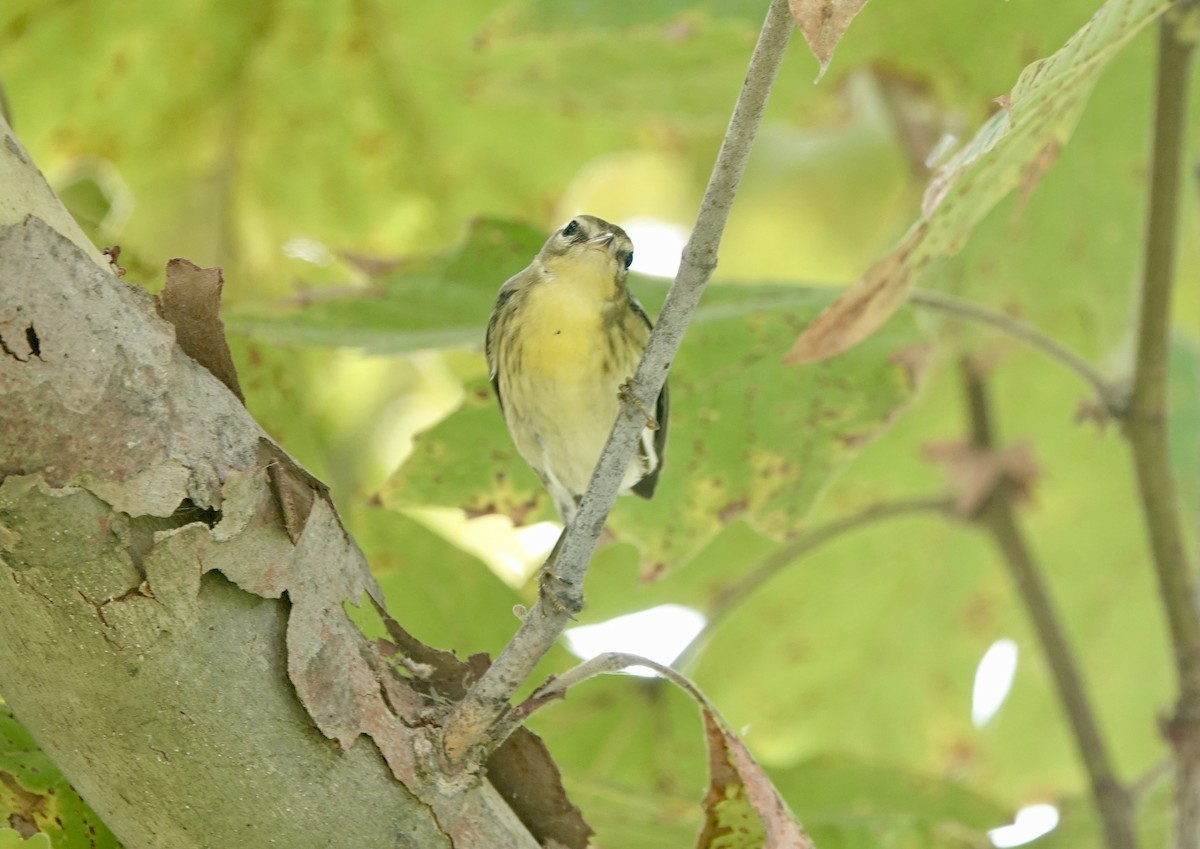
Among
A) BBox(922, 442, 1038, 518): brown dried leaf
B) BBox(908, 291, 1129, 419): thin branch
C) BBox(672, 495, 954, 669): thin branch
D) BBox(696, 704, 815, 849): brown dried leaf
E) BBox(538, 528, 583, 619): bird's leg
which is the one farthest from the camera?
BBox(922, 442, 1038, 518): brown dried leaf

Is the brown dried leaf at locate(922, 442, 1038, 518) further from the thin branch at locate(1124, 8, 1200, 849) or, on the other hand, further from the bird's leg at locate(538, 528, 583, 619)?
the bird's leg at locate(538, 528, 583, 619)

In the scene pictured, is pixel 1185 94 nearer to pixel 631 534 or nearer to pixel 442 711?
pixel 631 534

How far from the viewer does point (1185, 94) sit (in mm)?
2316

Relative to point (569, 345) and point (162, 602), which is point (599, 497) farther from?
point (569, 345)

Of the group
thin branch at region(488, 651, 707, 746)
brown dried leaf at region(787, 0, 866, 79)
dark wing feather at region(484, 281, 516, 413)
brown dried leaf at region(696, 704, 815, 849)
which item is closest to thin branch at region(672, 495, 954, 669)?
dark wing feather at region(484, 281, 516, 413)

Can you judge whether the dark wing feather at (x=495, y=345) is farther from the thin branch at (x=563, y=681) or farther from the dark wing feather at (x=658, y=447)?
the thin branch at (x=563, y=681)

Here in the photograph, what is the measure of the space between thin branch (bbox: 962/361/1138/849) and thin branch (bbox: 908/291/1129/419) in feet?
2.40

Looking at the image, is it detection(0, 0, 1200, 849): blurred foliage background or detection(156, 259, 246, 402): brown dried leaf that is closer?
detection(156, 259, 246, 402): brown dried leaf

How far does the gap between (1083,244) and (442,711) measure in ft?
6.54

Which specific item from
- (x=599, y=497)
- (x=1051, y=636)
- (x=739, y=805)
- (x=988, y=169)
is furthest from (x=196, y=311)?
(x=1051, y=636)

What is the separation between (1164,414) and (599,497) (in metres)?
1.33

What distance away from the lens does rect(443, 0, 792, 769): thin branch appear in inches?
55.2

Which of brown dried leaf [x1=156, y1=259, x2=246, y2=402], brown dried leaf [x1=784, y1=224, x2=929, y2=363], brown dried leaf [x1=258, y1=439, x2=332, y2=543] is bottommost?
brown dried leaf [x1=258, y1=439, x2=332, y2=543]

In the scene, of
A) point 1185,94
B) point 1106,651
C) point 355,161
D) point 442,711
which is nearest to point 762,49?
point 442,711
